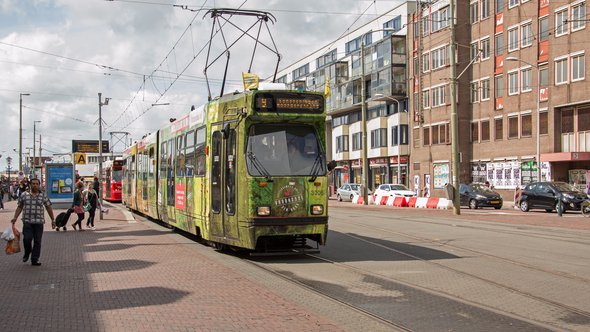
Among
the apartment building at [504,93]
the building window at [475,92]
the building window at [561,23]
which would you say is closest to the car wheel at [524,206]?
the apartment building at [504,93]

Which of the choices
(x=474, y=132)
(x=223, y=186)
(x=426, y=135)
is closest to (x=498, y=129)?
(x=474, y=132)

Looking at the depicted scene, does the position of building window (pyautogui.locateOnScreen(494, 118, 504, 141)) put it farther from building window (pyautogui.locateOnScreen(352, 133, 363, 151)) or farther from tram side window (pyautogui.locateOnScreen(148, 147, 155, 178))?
tram side window (pyautogui.locateOnScreen(148, 147, 155, 178))

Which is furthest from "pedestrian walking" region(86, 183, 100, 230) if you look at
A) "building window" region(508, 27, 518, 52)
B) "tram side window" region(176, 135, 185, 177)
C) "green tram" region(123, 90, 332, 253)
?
"building window" region(508, 27, 518, 52)

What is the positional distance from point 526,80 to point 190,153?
36032 mm

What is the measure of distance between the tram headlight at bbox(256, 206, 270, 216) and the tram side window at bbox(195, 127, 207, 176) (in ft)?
8.96

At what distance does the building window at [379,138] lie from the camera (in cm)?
6369

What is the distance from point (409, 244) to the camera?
15.6m

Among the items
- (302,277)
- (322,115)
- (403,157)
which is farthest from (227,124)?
(403,157)

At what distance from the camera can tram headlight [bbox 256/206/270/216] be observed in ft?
38.9

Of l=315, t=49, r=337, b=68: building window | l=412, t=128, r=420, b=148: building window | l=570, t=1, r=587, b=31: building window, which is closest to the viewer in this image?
l=570, t=1, r=587, b=31: building window

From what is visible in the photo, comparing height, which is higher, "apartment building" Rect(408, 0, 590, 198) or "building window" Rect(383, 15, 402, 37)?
"building window" Rect(383, 15, 402, 37)

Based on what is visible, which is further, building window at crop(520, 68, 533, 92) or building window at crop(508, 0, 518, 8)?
building window at crop(508, 0, 518, 8)

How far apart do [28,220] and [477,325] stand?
862 cm

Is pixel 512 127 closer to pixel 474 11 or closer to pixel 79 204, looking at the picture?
pixel 474 11
